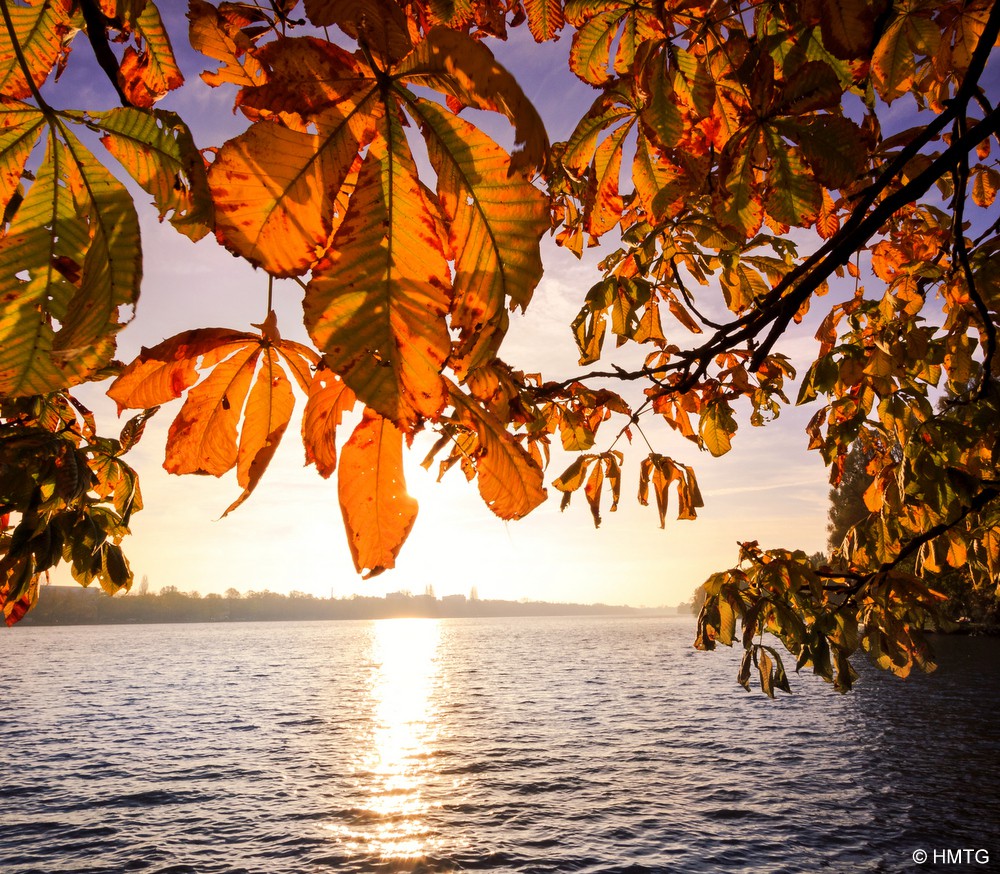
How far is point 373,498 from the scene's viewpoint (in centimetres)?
70

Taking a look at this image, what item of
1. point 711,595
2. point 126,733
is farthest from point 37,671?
point 711,595

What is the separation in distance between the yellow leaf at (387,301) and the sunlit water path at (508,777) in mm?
18381

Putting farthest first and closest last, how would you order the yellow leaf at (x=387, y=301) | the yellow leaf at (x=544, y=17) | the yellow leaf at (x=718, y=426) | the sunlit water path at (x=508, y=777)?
the sunlit water path at (x=508, y=777), the yellow leaf at (x=718, y=426), the yellow leaf at (x=544, y=17), the yellow leaf at (x=387, y=301)

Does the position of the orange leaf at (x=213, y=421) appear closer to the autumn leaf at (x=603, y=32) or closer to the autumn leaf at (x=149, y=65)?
the autumn leaf at (x=149, y=65)

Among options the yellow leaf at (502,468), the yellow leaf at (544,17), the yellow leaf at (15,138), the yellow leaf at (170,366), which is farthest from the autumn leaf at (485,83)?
the yellow leaf at (544,17)

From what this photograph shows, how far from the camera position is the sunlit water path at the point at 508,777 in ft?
53.4

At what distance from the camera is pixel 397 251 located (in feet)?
1.71

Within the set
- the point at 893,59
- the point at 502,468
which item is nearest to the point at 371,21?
the point at 502,468

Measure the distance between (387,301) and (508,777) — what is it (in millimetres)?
26514

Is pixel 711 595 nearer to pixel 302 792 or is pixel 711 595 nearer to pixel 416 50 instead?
pixel 416 50

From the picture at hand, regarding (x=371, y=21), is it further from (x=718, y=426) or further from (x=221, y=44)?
(x=718, y=426)

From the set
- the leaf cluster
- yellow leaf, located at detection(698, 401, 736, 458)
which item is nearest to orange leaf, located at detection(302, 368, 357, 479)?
A: the leaf cluster

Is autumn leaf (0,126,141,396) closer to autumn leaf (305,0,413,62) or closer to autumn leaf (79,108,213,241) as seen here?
autumn leaf (79,108,213,241)

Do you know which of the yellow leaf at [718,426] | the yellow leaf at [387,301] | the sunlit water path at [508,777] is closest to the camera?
the yellow leaf at [387,301]
